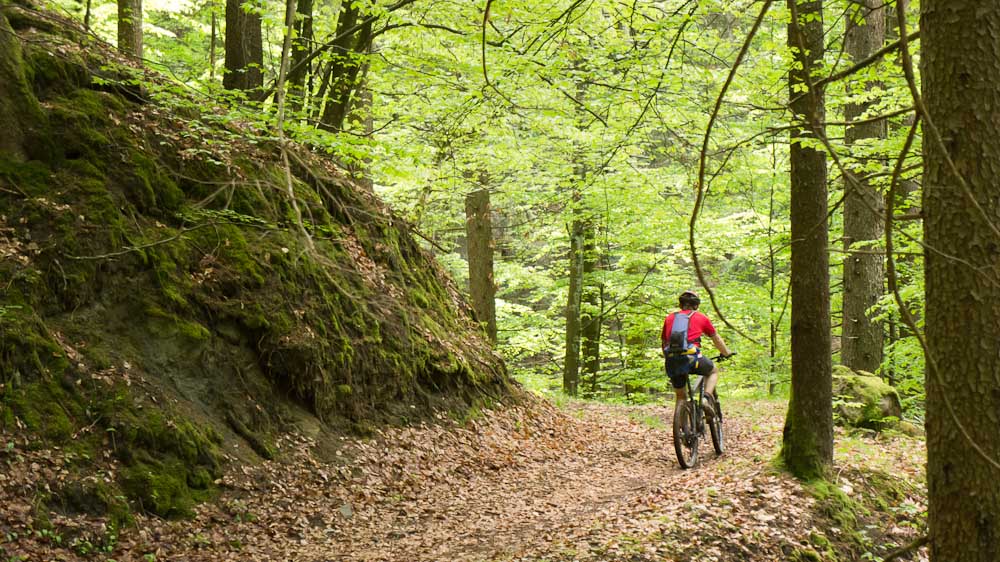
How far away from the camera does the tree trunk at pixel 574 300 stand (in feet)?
51.6

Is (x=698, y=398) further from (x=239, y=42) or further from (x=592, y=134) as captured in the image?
(x=239, y=42)

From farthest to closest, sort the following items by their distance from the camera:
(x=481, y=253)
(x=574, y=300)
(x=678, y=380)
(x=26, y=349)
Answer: (x=574, y=300) → (x=481, y=253) → (x=678, y=380) → (x=26, y=349)

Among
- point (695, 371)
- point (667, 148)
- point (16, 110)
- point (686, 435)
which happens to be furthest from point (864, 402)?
point (16, 110)

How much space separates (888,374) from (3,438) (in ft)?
41.6

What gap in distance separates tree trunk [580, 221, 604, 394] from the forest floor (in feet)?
25.8

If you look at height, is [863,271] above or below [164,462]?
above

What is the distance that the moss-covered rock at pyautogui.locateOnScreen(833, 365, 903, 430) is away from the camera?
362 inches

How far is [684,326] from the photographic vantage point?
8133 mm

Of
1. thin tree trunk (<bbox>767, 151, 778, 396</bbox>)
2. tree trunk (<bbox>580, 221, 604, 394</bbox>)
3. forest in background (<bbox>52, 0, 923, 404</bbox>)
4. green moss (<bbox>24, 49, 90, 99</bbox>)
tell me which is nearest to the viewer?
green moss (<bbox>24, 49, 90, 99</bbox>)

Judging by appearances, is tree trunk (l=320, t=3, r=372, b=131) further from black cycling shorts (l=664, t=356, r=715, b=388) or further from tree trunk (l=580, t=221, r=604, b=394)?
tree trunk (l=580, t=221, r=604, b=394)

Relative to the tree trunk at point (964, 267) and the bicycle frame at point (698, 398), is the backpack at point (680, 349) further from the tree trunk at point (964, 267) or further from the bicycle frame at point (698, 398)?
the tree trunk at point (964, 267)

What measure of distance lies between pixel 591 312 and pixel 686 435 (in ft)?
30.0

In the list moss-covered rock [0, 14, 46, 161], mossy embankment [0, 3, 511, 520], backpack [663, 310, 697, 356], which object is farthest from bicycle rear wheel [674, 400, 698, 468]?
moss-covered rock [0, 14, 46, 161]

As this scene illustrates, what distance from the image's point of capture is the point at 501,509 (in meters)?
7.13
